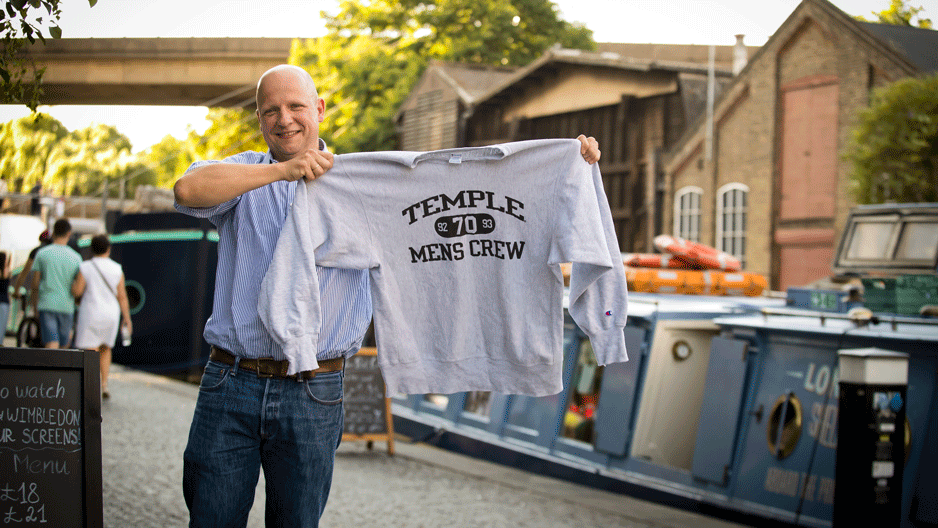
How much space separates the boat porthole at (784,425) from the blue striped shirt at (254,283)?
14.8ft

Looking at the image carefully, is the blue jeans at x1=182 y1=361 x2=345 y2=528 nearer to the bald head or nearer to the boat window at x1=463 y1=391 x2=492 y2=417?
the bald head

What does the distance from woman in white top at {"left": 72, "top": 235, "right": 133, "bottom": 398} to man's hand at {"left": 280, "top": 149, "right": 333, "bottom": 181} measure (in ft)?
24.1

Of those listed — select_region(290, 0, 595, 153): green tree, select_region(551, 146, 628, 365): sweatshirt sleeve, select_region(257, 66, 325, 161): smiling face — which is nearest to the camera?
select_region(257, 66, 325, 161): smiling face

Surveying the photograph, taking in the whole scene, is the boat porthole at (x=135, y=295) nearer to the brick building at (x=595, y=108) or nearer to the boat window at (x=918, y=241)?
the boat window at (x=918, y=241)

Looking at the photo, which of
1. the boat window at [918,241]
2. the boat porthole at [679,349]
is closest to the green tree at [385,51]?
the boat window at [918,241]

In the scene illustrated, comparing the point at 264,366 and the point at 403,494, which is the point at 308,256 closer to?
the point at 264,366

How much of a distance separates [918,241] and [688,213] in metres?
15.6

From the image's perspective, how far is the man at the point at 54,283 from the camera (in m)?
10.1

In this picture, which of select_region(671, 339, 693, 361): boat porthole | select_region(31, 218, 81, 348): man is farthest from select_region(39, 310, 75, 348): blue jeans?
select_region(671, 339, 693, 361): boat porthole

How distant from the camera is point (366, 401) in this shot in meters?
9.59

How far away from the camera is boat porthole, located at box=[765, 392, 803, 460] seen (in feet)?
22.7

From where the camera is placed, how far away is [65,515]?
3.83 metres

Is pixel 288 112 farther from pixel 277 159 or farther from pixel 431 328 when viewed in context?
pixel 431 328

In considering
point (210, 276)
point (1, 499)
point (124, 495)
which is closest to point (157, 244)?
point (210, 276)
